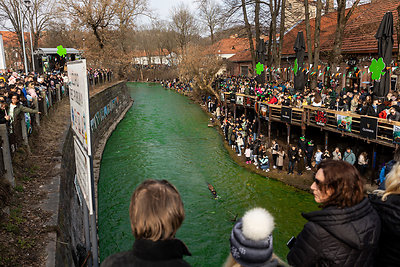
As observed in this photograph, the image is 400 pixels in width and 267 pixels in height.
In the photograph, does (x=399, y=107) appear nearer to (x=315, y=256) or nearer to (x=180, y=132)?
(x=315, y=256)

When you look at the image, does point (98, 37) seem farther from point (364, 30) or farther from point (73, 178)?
point (73, 178)

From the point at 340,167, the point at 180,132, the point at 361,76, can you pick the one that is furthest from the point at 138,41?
the point at 340,167

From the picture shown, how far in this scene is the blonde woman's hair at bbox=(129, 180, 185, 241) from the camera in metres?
1.89

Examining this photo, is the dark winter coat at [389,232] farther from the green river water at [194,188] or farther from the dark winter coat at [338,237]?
the green river water at [194,188]

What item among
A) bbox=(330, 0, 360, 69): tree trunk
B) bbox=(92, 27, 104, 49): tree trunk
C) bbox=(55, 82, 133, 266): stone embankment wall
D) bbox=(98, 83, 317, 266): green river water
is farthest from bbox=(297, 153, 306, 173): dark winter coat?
bbox=(92, 27, 104, 49): tree trunk

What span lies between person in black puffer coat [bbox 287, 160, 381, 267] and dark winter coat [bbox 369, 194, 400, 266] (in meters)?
0.12

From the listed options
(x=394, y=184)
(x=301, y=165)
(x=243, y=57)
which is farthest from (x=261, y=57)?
(x=394, y=184)

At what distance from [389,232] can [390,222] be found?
0.08 metres

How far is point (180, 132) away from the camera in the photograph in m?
25.9

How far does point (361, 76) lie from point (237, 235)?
70.6 feet

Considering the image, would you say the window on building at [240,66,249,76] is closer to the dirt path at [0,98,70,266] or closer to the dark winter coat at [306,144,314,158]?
the dark winter coat at [306,144,314,158]

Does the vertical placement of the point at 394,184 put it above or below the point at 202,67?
below

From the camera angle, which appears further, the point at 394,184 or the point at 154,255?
the point at 394,184

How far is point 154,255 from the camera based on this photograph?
187 centimetres
